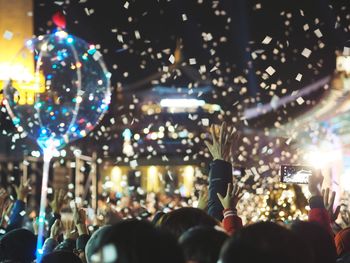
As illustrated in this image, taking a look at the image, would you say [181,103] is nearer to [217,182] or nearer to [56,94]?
[56,94]

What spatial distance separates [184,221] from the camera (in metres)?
2.83

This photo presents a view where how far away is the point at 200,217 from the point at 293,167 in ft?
7.59

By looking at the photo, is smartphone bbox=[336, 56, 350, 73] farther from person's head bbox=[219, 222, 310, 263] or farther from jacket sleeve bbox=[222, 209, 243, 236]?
person's head bbox=[219, 222, 310, 263]

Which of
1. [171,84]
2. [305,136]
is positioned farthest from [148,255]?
[171,84]

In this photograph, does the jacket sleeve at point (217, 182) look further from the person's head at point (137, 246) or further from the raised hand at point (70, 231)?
the person's head at point (137, 246)

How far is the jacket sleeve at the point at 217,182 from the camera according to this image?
13.8 feet

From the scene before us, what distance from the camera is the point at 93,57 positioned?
1018 centimetres

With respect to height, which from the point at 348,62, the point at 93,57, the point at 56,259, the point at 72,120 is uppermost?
the point at 348,62

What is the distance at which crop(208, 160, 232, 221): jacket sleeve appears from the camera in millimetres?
4191

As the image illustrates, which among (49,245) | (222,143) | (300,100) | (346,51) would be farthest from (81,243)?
(300,100)

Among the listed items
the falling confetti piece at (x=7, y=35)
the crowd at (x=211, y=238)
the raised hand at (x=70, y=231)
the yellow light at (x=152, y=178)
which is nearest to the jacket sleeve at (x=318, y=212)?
the crowd at (x=211, y=238)

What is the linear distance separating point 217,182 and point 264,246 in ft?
7.38

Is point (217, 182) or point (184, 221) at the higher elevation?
point (217, 182)

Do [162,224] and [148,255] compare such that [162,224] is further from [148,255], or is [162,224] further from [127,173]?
[127,173]
